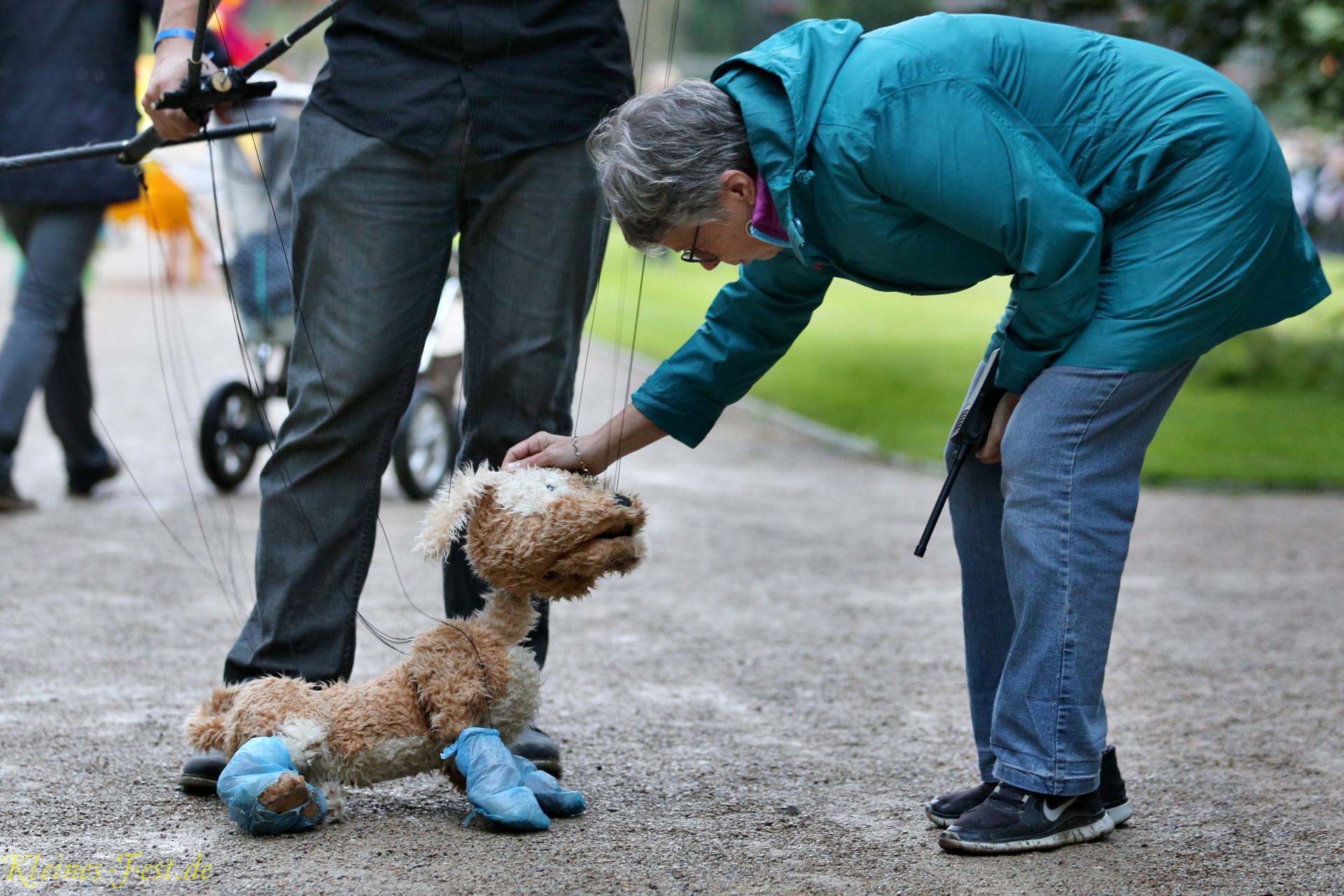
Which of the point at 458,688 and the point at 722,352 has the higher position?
the point at 722,352

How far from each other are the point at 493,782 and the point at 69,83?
12.8 ft

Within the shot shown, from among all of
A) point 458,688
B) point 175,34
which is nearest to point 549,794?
point 458,688

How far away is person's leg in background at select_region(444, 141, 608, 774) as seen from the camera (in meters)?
2.94

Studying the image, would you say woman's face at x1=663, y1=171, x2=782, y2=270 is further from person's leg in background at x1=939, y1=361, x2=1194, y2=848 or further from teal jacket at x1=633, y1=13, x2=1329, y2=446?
person's leg in background at x1=939, y1=361, x2=1194, y2=848

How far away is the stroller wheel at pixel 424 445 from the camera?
19.6ft

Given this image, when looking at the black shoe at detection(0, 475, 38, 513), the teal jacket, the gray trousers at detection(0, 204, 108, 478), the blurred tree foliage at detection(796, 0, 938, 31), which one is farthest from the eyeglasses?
the blurred tree foliage at detection(796, 0, 938, 31)

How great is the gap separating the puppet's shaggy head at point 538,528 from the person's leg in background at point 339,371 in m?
0.28

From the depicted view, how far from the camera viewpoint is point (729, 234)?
8.38ft

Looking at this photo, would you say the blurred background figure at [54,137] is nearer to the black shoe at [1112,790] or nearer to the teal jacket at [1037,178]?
the teal jacket at [1037,178]

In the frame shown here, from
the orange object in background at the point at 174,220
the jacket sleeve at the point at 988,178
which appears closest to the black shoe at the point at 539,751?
the jacket sleeve at the point at 988,178

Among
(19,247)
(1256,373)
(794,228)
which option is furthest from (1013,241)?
(1256,373)

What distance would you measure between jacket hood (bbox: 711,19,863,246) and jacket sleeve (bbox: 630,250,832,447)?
42cm

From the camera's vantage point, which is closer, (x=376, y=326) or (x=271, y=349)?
(x=376, y=326)

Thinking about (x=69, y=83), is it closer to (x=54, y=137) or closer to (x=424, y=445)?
(x=54, y=137)
